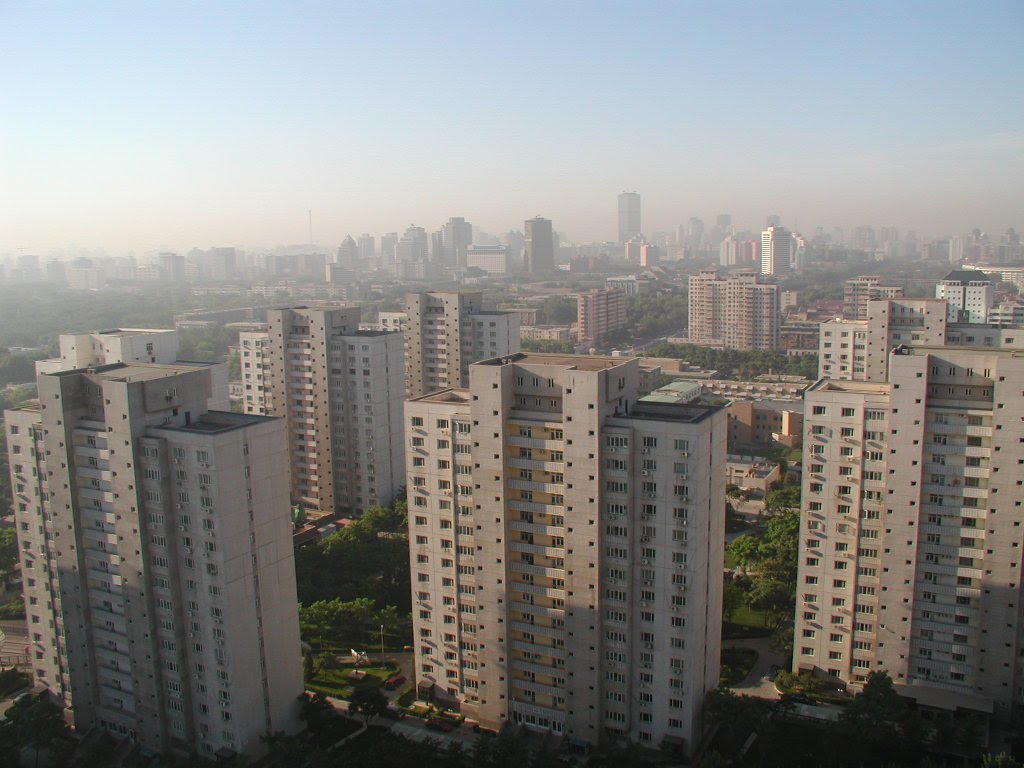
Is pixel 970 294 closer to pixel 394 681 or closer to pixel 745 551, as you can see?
pixel 745 551

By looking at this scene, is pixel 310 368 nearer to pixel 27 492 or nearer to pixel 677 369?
pixel 27 492

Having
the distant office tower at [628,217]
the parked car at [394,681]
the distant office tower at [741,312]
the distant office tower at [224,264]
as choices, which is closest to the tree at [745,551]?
the parked car at [394,681]

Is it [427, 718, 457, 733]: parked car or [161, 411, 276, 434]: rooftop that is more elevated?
[161, 411, 276, 434]: rooftop

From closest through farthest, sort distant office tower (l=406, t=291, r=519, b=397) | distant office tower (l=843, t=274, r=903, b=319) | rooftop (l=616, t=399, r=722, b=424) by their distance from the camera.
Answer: rooftop (l=616, t=399, r=722, b=424) < distant office tower (l=406, t=291, r=519, b=397) < distant office tower (l=843, t=274, r=903, b=319)

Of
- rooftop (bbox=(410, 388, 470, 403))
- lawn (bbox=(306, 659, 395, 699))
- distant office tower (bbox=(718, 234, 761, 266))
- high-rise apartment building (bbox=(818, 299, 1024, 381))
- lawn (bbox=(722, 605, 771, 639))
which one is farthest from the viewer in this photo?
distant office tower (bbox=(718, 234, 761, 266))

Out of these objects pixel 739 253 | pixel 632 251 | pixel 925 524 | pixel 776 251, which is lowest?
pixel 925 524

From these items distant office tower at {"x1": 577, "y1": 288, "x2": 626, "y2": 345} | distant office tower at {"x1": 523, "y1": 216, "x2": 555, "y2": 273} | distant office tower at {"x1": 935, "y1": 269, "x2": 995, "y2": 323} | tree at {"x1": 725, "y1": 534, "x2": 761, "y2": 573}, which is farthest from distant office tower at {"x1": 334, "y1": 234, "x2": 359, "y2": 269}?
tree at {"x1": 725, "y1": 534, "x2": 761, "y2": 573}

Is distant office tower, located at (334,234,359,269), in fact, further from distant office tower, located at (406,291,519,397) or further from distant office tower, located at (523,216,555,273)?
distant office tower, located at (406,291,519,397)

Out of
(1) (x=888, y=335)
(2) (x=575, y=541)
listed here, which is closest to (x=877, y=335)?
(1) (x=888, y=335)
